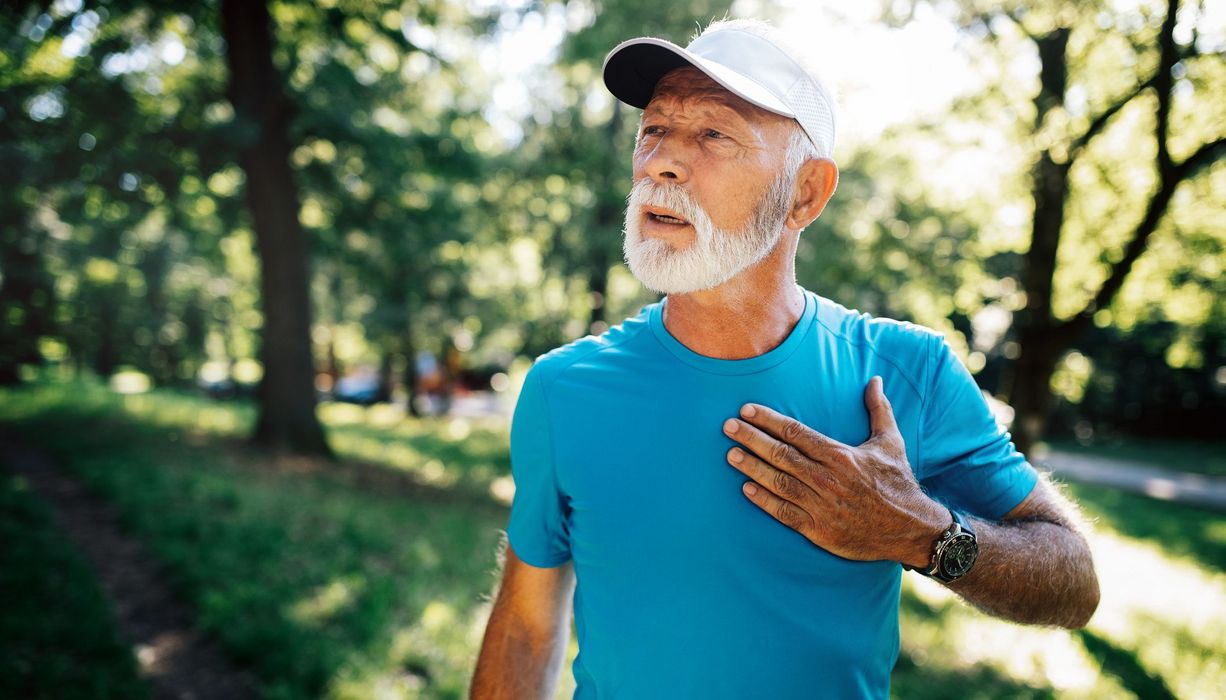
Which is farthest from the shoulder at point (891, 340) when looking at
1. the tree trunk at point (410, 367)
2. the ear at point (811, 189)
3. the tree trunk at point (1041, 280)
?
the tree trunk at point (410, 367)

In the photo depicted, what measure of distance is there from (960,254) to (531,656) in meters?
8.13

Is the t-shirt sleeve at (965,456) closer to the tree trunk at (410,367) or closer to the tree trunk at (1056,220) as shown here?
the tree trunk at (1056,220)

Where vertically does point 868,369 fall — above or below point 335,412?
above

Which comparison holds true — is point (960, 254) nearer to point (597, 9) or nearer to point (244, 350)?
point (597, 9)

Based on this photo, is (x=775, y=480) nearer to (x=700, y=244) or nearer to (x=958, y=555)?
(x=958, y=555)

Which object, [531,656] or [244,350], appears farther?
A: [244,350]

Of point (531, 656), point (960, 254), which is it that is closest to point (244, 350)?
point (960, 254)

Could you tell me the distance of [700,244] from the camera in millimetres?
1744

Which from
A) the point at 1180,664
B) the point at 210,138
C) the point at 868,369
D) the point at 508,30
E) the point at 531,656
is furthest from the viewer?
the point at 508,30

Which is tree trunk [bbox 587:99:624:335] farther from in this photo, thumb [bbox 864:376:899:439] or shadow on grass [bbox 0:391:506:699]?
thumb [bbox 864:376:899:439]

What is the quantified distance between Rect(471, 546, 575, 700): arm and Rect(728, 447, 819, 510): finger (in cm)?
64

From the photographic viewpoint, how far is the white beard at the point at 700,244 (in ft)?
5.74

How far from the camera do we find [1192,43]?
5352 millimetres

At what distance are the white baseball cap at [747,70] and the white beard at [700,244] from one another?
0.17 m
